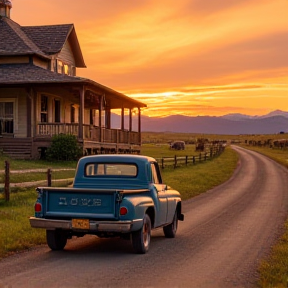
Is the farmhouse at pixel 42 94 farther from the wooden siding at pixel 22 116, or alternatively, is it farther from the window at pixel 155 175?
the window at pixel 155 175

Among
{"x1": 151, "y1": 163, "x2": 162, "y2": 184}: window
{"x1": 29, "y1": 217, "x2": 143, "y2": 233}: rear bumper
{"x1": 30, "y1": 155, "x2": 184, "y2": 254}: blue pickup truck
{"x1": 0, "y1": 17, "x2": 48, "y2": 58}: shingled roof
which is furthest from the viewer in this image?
{"x1": 0, "y1": 17, "x2": 48, "y2": 58}: shingled roof

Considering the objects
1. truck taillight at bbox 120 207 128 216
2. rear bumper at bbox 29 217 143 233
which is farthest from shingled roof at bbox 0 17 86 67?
truck taillight at bbox 120 207 128 216

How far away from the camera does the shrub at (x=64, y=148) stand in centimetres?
3250

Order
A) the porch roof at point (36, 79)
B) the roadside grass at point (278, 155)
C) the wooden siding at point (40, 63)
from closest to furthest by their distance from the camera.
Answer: the porch roof at point (36, 79) → the wooden siding at point (40, 63) → the roadside grass at point (278, 155)

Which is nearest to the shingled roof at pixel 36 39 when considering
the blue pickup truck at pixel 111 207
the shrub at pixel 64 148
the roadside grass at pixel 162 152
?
the shrub at pixel 64 148

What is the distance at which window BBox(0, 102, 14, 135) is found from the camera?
35.6 metres

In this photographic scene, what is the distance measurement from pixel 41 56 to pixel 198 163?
59.8 feet

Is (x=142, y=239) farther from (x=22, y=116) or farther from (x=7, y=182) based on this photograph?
(x=22, y=116)

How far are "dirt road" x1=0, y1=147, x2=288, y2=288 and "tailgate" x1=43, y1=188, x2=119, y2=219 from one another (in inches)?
30.2

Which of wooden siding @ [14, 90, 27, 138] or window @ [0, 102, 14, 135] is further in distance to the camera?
window @ [0, 102, 14, 135]

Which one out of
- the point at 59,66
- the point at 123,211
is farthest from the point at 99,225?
the point at 59,66

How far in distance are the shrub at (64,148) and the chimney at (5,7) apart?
12163mm

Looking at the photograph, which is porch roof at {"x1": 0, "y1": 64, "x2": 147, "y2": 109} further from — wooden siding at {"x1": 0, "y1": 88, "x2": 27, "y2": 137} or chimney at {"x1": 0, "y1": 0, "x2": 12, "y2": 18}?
chimney at {"x1": 0, "y1": 0, "x2": 12, "y2": 18}

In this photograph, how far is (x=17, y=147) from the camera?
112 ft
